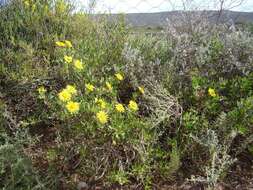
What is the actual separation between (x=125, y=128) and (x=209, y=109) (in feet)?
1.92

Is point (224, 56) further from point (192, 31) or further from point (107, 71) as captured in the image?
point (107, 71)

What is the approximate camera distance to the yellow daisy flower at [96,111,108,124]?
259cm

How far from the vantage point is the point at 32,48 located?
3496 millimetres

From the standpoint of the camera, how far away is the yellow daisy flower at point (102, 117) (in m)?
2.59

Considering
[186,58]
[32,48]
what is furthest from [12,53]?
[186,58]

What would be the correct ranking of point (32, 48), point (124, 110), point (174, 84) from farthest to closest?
point (32, 48) < point (174, 84) < point (124, 110)

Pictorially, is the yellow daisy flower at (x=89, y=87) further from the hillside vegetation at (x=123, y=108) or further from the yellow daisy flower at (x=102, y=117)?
the yellow daisy flower at (x=102, y=117)

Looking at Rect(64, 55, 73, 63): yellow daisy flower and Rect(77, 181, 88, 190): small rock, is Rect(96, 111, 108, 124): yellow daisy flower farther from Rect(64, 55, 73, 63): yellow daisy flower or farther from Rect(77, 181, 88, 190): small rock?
Rect(64, 55, 73, 63): yellow daisy flower

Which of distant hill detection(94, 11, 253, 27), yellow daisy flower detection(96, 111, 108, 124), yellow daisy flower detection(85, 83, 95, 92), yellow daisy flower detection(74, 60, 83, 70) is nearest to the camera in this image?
yellow daisy flower detection(96, 111, 108, 124)

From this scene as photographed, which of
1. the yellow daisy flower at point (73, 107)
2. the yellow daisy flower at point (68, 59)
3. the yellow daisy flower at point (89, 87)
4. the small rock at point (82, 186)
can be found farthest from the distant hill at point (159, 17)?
the small rock at point (82, 186)

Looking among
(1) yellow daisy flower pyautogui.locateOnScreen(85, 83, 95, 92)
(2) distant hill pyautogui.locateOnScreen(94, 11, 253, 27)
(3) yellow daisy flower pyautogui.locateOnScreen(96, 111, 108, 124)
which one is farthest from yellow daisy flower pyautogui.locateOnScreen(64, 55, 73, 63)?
(2) distant hill pyautogui.locateOnScreen(94, 11, 253, 27)

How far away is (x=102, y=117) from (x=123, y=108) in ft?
0.71

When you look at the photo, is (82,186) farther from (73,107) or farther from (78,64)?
(78,64)

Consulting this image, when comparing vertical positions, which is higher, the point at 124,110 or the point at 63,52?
the point at 63,52
